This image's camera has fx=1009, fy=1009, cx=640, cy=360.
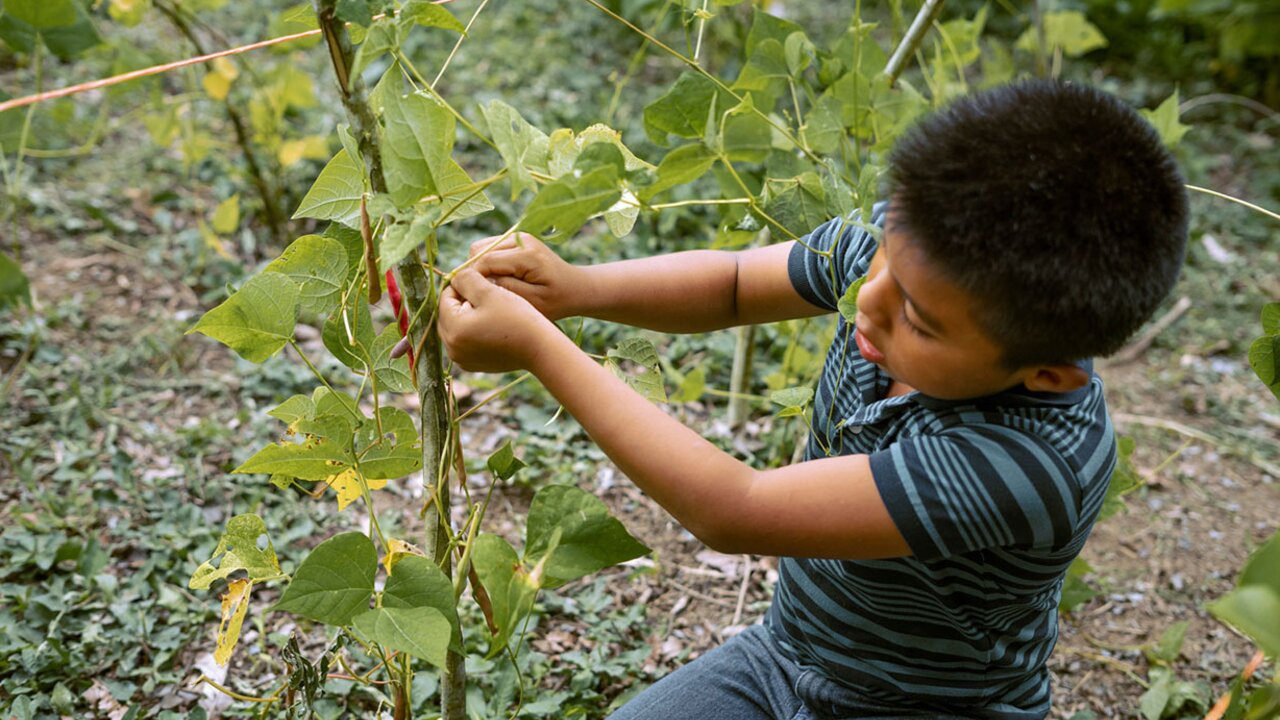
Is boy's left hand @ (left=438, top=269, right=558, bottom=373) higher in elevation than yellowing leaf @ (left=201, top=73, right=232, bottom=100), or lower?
higher

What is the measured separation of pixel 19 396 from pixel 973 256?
4.87 feet

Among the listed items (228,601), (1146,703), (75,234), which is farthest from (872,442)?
(75,234)

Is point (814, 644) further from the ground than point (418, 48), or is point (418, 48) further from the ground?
point (418, 48)

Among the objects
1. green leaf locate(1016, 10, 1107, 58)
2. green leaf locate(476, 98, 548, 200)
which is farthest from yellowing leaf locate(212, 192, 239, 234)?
green leaf locate(1016, 10, 1107, 58)

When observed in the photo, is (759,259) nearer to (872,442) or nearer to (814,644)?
(872,442)

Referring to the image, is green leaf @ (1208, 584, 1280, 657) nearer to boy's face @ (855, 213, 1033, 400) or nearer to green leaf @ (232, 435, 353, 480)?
boy's face @ (855, 213, 1033, 400)

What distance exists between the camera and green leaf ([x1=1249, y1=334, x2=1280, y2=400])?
887 millimetres

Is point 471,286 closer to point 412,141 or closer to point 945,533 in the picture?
point 412,141

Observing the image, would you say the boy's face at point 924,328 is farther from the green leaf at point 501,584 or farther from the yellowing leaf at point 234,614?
the yellowing leaf at point 234,614

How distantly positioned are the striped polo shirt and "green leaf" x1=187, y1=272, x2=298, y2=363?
0.44 m

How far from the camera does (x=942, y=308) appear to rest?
711mm

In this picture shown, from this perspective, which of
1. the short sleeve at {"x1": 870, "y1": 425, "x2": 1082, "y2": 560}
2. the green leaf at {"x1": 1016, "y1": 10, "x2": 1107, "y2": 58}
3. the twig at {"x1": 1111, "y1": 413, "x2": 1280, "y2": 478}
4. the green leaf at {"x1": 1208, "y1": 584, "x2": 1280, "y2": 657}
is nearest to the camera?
the green leaf at {"x1": 1208, "y1": 584, "x2": 1280, "y2": 657}

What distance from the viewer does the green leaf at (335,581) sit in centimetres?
73

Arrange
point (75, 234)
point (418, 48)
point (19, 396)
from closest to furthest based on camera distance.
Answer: point (19, 396) < point (75, 234) < point (418, 48)
